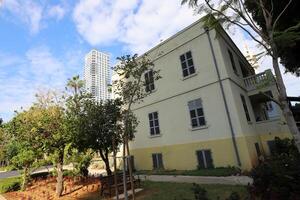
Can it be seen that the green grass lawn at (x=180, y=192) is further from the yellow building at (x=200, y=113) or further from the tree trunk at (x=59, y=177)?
the yellow building at (x=200, y=113)

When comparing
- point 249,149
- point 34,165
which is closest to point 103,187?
point 34,165

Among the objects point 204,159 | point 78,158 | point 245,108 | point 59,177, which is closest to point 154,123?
point 204,159

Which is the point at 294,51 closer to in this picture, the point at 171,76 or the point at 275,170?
the point at 171,76

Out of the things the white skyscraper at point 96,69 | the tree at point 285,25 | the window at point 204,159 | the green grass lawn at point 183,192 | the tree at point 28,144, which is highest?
the white skyscraper at point 96,69

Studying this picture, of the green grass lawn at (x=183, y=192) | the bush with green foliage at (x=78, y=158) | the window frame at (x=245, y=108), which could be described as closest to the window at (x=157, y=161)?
the bush with green foliage at (x=78, y=158)

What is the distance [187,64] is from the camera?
16.6 meters

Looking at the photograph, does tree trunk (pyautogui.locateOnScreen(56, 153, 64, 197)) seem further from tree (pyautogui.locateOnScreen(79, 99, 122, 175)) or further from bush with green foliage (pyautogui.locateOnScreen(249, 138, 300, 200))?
bush with green foliage (pyautogui.locateOnScreen(249, 138, 300, 200))

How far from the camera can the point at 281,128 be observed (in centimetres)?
1550

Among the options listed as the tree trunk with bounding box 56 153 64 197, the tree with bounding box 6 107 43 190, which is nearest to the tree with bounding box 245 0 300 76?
the tree trunk with bounding box 56 153 64 197

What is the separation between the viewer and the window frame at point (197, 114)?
1527 centimetres

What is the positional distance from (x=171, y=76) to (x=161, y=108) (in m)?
2.70

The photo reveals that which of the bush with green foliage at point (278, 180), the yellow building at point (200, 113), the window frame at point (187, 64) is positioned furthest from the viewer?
the window frame at point (187, 64)

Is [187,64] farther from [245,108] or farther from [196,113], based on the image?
[245,108]

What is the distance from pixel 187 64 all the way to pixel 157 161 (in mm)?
8036
